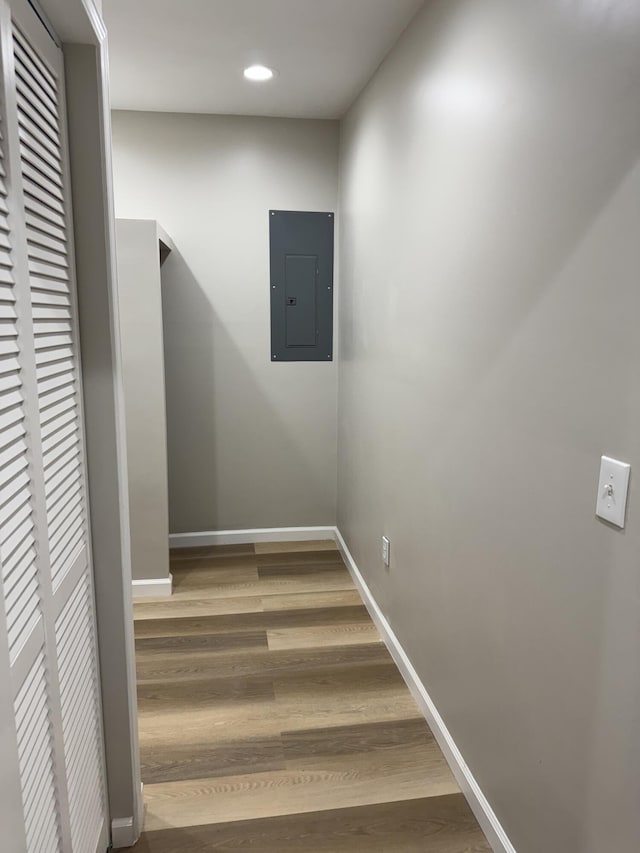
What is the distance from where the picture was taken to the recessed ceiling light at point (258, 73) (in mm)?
2650

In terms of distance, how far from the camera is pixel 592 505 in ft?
3.81

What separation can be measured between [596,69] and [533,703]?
1326 millimetres

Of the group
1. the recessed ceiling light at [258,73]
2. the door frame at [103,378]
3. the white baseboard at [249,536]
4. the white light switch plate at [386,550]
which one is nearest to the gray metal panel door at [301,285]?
the recessed ceiling light at [258,73]

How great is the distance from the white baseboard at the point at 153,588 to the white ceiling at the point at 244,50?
2.41 m

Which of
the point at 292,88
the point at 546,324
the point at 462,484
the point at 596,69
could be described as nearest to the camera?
the point at 596,69

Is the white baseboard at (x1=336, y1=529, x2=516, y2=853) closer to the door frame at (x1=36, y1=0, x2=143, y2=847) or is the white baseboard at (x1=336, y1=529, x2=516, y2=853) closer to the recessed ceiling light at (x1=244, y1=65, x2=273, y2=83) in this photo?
the door frame at (x1=36, y1=0, x2=143, y2=847)

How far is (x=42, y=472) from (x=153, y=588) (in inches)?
85.5

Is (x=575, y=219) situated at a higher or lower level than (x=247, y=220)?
lower

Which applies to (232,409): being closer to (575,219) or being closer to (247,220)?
(247,220)

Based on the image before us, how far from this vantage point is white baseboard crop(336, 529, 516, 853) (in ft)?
5.35

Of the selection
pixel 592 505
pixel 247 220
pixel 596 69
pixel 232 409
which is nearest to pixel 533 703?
pixel 592 505

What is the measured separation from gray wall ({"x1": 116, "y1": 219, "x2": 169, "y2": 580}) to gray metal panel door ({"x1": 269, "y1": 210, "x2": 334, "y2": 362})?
2.95 ft

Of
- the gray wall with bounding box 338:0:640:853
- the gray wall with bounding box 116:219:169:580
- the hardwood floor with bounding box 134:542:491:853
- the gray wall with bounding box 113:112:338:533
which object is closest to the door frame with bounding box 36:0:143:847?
the hardwood floor with bounding box 134:542:491:853

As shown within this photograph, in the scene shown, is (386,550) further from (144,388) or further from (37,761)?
(37,761)
